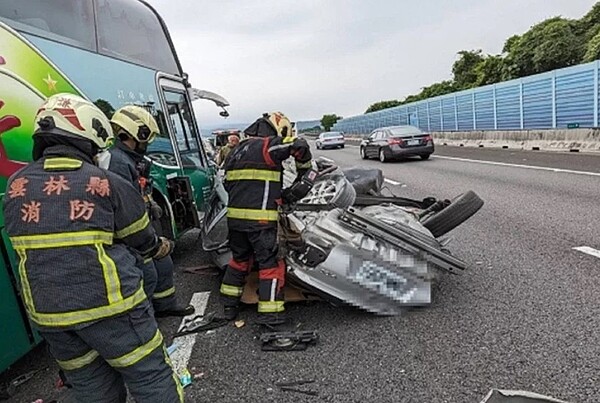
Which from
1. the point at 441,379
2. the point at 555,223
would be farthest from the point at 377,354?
the point at 555,223

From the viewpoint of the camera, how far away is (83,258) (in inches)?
77.7

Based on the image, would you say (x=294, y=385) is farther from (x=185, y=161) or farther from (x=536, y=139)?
(x=536, y=139)

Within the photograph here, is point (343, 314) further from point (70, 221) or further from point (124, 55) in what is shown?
point (124, 55)

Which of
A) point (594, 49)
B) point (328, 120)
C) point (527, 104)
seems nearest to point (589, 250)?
point (527, 104)

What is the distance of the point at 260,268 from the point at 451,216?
197cm

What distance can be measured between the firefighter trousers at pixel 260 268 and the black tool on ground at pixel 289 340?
252 millimetres

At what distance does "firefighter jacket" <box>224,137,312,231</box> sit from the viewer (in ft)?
12.3

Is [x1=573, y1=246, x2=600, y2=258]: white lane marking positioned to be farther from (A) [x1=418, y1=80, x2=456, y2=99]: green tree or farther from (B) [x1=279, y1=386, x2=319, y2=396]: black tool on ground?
(A) [x1=418, y1=80, x2=456, y2=99]: green tree

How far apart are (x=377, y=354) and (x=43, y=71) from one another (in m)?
3.04

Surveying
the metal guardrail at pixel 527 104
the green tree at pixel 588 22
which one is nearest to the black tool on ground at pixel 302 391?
the metal guardrail at pixel 527 104

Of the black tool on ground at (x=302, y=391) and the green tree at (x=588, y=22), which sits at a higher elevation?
the green tree at (x=588, y=22)

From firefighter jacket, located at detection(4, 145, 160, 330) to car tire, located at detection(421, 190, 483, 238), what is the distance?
10.4ft

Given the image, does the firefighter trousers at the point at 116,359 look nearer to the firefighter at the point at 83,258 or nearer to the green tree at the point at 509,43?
the firefighter at the point at 83,258

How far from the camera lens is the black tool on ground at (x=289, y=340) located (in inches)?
132
